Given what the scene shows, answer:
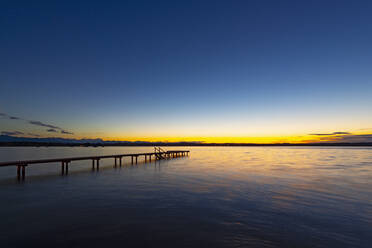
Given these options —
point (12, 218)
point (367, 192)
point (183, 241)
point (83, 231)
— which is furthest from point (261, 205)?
point (12, 218)

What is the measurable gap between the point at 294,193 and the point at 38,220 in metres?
15.0

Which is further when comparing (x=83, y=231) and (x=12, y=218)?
(x=12, y=218)

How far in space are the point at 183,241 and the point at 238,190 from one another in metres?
9.42

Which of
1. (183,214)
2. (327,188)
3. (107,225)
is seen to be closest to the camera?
(107,225)

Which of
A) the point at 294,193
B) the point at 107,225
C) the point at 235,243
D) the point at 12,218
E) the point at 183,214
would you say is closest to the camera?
the point at 235,243

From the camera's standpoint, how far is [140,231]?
7.83 metres

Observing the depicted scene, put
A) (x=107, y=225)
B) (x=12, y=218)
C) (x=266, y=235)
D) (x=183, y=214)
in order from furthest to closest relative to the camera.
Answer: (x=183, y=214), (x=12, y=218), (x=107, y=225), (x=266, y=235)

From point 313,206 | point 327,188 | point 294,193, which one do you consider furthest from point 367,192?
point 313,206

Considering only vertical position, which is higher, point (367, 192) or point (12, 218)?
point (12, 218)

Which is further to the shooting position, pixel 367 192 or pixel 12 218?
pixel 367 192

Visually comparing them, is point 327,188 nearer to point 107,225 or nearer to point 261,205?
point 261,205

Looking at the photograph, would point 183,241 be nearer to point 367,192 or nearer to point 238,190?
point 238,190

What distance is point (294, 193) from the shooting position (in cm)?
1470

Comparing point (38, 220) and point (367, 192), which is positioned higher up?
point (38, 220)
